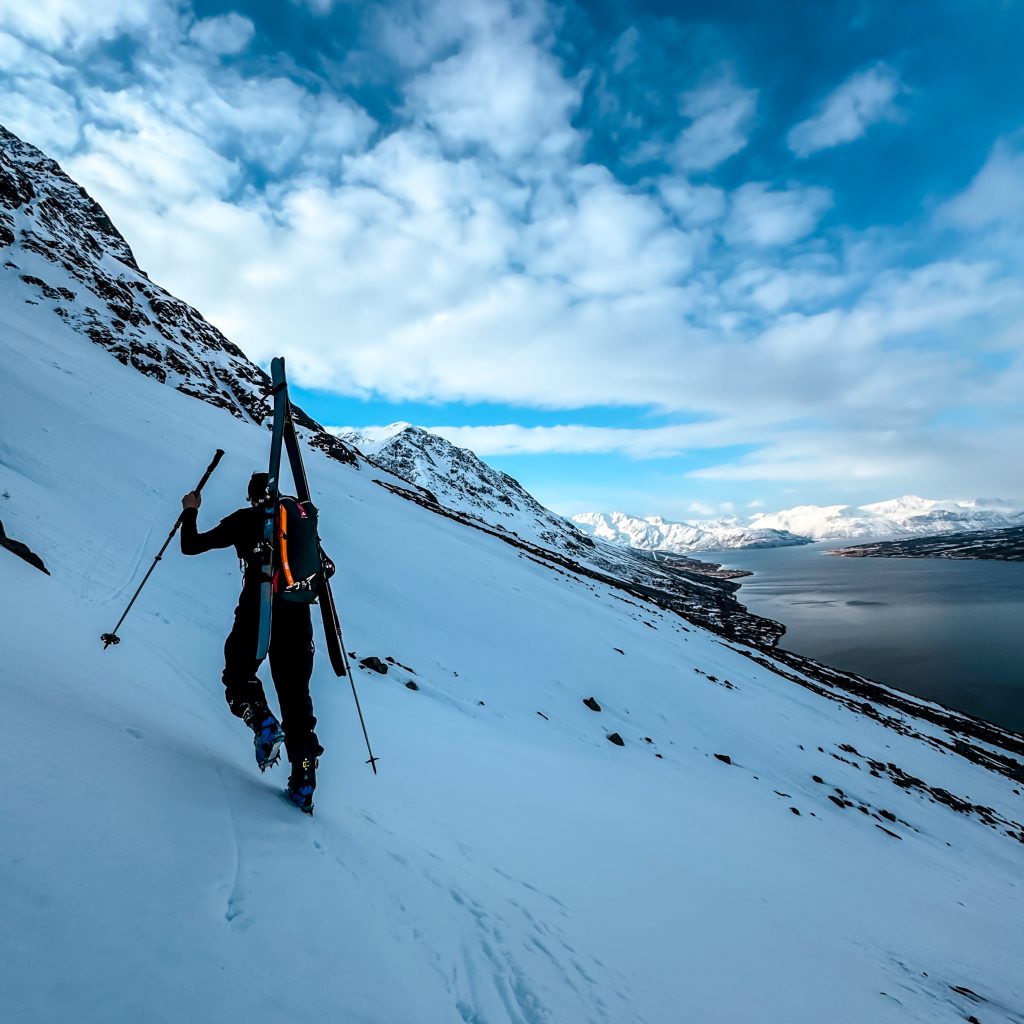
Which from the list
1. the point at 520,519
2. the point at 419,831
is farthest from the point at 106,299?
the point at 520,519

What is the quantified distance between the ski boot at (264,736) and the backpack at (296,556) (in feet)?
3.55

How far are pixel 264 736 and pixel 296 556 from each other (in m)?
1.65

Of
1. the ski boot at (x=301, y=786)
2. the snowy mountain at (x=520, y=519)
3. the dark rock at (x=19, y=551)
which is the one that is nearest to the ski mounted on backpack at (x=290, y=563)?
the ski boot at (x=301, y=786)

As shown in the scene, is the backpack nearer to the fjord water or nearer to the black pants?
the black pants

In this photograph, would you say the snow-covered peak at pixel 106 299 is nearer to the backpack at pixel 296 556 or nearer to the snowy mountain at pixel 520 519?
the snowy mountain at pixel 520 519

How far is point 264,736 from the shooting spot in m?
4.37

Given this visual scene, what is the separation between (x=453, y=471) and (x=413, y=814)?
152949mm

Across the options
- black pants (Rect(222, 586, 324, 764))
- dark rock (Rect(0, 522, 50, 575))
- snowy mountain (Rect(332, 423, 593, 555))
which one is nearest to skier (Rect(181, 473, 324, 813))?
black pants (Rect(222, 586, 324, 764))

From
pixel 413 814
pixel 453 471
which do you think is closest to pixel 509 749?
pixel 413 814

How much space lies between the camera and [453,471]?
156500 millimetres

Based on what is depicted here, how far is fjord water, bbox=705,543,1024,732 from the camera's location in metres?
46.2

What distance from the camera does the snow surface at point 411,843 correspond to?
2375 millimetres

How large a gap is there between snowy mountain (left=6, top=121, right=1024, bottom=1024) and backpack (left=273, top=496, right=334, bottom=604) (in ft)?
5.01

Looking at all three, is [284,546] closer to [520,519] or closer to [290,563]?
[290,563]
